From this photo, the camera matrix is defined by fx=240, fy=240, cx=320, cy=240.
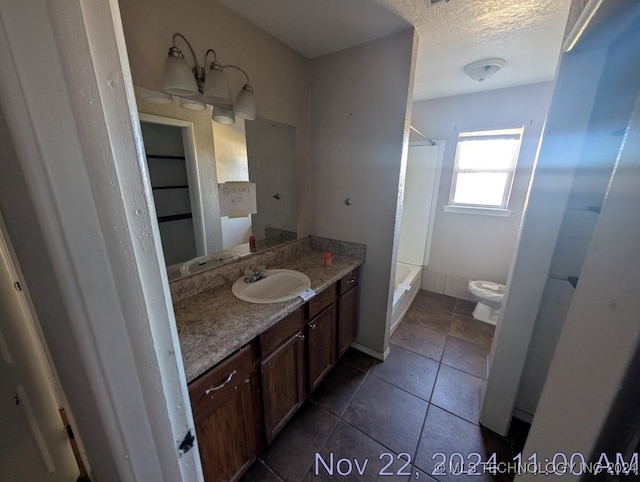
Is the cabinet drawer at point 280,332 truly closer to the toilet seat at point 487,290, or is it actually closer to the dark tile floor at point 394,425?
the dark tile floor at point 394,425

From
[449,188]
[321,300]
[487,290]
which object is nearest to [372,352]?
[321,300]

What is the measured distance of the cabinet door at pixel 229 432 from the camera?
96 cm

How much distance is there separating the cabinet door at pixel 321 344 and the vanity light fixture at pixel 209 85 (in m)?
1.34

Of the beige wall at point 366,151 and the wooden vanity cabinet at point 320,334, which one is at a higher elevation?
the beige wall at point 366,151

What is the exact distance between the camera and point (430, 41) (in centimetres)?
159

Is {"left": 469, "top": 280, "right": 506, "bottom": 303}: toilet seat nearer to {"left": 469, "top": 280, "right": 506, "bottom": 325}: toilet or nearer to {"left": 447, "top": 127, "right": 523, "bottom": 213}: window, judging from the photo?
{"left": 469, "top": 280, "right": 506, "bottom": 325}: toilet

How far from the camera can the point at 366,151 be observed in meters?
1.74

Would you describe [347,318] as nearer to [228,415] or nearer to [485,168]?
[228,415]

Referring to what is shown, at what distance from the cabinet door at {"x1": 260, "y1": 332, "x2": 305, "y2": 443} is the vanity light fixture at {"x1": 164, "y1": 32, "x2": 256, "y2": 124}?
1.34m

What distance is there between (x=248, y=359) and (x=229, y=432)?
0.32 meters

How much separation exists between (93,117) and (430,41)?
201 cm

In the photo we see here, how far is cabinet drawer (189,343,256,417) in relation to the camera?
879mm

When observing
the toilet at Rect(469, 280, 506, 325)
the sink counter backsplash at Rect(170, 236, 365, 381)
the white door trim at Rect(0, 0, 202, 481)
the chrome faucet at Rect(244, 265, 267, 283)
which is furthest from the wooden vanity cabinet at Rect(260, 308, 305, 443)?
the toilet at Rect(469, 280, 506, 325)

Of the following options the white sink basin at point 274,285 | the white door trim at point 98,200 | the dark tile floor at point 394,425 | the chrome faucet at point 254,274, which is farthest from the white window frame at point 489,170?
the white door trim at point 98,200
